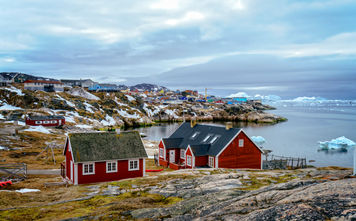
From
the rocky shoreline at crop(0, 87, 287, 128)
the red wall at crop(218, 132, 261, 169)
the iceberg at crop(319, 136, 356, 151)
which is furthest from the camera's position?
the rocky shoreline at crop(0, 87, 287, 128)

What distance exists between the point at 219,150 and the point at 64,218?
2718cm

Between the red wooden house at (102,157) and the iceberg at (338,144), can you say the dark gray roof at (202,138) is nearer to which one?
the red wooden house at (102,157)

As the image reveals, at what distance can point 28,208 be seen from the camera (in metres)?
20.0

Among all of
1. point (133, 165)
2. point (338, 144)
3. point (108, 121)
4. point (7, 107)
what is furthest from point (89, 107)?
point (133, 165)

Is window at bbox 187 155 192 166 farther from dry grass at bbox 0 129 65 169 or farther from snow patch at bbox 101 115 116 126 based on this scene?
snow patch at bbox 101 115 116 126

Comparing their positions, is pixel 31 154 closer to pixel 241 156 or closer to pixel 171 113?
pixel 241 156

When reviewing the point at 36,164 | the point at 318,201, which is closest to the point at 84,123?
the point at 36,164

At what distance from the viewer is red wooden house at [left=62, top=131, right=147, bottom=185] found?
33219mm

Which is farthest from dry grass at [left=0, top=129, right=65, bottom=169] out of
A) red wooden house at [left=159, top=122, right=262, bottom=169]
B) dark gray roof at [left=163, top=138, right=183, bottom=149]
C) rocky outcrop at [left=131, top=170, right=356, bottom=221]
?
rocky outcrop at [left=131, top=170, right=356, bottom=221]

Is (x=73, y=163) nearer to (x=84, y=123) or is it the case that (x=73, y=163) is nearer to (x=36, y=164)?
(x=36, y=164)

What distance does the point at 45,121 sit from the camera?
9288 centimetres

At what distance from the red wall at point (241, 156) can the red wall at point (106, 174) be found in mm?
12745

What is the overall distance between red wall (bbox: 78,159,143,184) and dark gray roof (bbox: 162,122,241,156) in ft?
35.0

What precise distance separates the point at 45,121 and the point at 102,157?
68.4 metres
